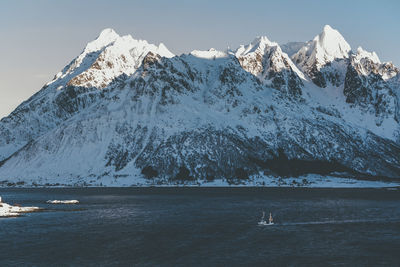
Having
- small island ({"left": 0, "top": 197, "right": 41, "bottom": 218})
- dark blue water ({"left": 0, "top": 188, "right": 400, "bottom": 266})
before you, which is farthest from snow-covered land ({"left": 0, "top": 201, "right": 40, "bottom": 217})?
dark blue water ({"left": 0, "top": 188, "right": 400, "bottom": 266})

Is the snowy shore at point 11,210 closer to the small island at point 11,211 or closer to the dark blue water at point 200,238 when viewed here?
the small island at point 11,211

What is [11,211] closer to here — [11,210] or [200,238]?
[11,210]

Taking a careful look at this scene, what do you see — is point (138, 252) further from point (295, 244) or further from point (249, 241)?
point (295, 244)

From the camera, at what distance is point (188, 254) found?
95.0m

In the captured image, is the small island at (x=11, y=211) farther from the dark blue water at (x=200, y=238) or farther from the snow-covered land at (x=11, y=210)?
the dark blue water at (x=200, y=238)

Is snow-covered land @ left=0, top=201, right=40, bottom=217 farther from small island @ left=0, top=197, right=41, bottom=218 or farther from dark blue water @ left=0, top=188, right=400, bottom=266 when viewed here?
dark blue water @ left=0, top=188, right=400, bottom=266

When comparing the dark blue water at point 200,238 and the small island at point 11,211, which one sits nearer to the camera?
the dark blue water at point 200,238

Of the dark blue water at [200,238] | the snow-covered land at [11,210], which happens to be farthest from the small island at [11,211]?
the dark blue water at [200,238]

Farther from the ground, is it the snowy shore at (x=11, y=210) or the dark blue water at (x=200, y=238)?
the snowy shore at (x=11, y=210)

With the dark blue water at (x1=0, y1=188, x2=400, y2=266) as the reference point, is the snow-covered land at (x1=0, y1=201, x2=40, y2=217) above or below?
above

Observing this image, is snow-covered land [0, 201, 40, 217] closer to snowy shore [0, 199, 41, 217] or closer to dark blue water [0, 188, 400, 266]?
snowy shore [0, 199, 41, 217]

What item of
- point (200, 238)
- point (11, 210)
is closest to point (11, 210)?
point (11, 210)

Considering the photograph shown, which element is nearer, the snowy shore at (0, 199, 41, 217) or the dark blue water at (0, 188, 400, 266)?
the dark blue water at (0, 188, 400, 266)

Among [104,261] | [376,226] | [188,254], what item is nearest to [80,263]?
[104,261]
